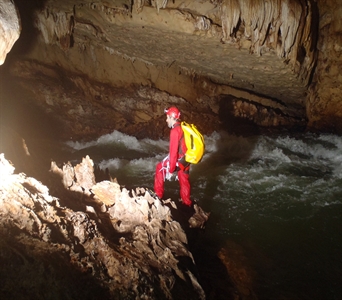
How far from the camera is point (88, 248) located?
92.0 inches

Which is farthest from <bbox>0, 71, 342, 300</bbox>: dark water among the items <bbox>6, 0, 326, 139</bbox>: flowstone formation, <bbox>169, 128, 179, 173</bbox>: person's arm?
<bbox>169, 128, 179, 173</bbox>: person's arm

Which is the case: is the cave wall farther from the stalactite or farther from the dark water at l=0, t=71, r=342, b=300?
the stalactite

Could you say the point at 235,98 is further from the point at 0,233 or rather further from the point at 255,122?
the point at 0,233

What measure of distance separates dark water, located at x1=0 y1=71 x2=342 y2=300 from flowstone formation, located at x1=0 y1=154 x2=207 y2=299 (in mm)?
1069

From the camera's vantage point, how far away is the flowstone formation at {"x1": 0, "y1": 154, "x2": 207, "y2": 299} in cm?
187

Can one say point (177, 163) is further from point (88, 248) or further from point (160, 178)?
point (88, 248)

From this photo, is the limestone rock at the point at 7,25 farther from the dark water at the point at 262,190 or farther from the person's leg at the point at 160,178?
the person's leg at the point at 160,178

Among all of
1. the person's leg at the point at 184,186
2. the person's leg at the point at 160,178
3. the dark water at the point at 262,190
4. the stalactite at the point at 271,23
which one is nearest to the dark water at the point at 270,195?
the dark water at the point at 262,190

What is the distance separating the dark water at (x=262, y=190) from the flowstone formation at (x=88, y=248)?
1069mm

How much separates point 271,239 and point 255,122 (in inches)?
265

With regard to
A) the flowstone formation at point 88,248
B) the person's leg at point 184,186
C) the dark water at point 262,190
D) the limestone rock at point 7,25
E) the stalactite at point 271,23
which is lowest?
the dark water at point 262,190

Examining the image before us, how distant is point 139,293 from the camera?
2.04 m

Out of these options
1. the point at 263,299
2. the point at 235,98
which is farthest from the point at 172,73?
the point at 263,299

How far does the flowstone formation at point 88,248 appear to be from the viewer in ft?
6.15
